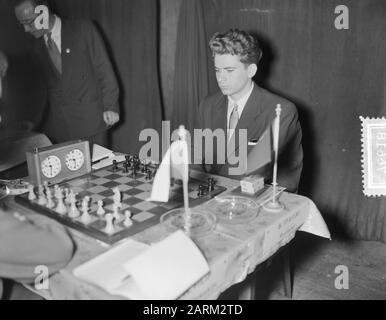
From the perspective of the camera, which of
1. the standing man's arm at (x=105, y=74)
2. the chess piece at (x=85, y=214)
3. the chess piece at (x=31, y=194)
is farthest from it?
the standing man's arm at (x=105, y=74)

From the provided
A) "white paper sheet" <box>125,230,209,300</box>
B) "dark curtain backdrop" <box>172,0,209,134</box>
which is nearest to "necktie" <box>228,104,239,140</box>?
"dark curtain backdrop" <box>172,0,209,134</box>

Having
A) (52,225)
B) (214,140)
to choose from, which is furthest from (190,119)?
(52,225)

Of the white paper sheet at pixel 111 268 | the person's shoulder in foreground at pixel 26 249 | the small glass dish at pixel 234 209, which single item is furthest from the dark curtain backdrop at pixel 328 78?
the person's shoulder in foreground at pixel 26 249

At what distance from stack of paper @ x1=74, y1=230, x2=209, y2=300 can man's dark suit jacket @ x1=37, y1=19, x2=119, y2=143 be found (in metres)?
2.57

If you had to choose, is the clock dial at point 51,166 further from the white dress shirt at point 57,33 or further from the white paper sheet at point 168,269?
the white dress shirt at point 57,33

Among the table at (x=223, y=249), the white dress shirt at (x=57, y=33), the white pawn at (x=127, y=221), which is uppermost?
the white dress shirt at (x=57, y=33)

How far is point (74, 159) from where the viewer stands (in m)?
2.33

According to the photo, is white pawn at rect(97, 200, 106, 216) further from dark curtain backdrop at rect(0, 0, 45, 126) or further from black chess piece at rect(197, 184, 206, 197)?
dark curtain backdrop at rect(0, 0, 45, 126)

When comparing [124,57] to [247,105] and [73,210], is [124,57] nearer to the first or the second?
[247,105]

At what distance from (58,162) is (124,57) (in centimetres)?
283

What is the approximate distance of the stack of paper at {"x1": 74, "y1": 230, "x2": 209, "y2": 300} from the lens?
1.27 m

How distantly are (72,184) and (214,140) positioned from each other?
1183mm

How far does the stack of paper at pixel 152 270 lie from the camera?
1.27m

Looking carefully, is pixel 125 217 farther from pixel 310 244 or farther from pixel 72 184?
pixel 310 244
